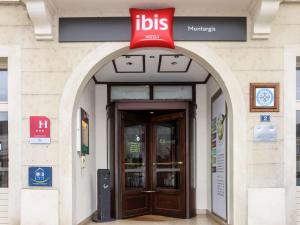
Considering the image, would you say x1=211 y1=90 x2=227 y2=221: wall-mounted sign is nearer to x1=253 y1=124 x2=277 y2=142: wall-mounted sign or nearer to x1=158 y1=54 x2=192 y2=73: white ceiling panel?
x1=158 y1=54 x2=192 y2=73: white ceiling panel

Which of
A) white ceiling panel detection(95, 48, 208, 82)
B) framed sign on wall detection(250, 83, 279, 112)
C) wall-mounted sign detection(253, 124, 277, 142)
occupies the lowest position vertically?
wall-mounted sign detection(253, 124, 277, 142)

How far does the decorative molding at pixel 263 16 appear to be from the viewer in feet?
19.9

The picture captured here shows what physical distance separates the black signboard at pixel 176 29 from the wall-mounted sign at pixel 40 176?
1706mm

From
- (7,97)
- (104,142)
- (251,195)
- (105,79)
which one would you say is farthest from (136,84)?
(251,195)

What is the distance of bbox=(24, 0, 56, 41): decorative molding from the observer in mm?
6062

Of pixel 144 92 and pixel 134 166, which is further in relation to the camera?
pixel 144 92

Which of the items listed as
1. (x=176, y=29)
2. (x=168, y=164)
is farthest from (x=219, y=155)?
(x=176, y=29)

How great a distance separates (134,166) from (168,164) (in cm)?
76

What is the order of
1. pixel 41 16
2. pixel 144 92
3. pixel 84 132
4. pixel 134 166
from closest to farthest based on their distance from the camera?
pixel 41 16 < pixel 84 132 < pixel 134 166 < pixel 144 92

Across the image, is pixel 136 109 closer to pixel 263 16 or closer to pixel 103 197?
pixel 103 197

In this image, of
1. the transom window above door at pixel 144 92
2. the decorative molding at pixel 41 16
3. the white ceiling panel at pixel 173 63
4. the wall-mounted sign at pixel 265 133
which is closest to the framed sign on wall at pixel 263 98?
the wall-mounted sign at pixel 265 133

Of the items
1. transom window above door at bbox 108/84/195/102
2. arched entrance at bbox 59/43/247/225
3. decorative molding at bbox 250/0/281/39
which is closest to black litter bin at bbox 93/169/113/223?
transom window above door at bbox 108/84/195/102

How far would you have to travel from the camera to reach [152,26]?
20.6ft

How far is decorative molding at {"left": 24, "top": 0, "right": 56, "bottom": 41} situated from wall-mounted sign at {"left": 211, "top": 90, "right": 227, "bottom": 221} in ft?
12.2
